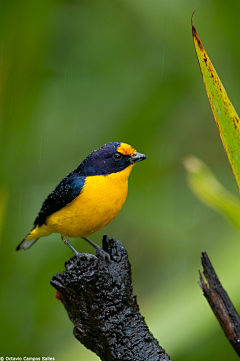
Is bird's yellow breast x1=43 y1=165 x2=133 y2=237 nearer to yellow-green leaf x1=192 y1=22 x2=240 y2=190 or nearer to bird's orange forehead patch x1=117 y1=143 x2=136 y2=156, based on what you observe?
bird's orange forehead patch x1=117 y1=143 x2=136 y2=156

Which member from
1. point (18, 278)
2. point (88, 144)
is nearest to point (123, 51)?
point (88, 144)

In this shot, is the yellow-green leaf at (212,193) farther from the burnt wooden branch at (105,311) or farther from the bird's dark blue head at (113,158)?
the burnt wooden branch at (105,311)

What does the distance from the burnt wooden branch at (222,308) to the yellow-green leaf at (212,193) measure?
0.21m

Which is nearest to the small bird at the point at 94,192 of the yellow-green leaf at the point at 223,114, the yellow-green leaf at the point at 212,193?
the yellow-green leaf at the point at 212,193

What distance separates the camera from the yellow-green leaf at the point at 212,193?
1.55 meters

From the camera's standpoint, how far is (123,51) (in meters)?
3.30

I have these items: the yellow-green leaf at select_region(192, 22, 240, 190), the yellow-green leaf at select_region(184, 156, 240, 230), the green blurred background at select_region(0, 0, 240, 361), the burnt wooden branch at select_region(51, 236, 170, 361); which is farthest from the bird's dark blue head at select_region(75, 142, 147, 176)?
the yellow-green leaf at select_region(192, 22, 240, 190)

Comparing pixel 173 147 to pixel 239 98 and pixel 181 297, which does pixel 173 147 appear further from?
pixel 181 297

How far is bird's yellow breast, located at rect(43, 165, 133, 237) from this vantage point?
6.71 feet

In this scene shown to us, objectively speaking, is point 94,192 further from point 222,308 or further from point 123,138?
point 123,138

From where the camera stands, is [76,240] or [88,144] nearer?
[76,240]

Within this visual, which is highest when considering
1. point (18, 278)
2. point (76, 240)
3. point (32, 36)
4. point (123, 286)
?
point (32, 36)

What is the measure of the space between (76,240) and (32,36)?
1.38 m

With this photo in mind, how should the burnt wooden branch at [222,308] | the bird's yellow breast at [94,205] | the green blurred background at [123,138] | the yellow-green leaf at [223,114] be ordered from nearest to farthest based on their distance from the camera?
1. the yellow-green leaf at [223,114]
2. the burnt wooden branch at [222,308]
3. the bird's yellow breast at [94,205]
4. the green blurred background at [123,138]
